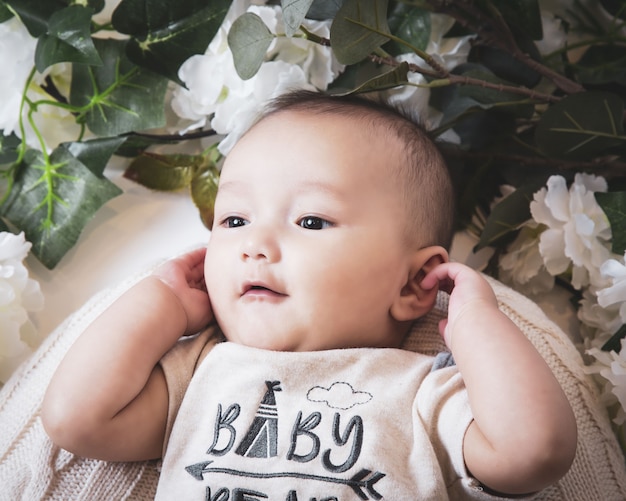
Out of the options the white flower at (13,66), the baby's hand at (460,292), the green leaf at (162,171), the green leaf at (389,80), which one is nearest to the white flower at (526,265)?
the baby's hand at (460,292)

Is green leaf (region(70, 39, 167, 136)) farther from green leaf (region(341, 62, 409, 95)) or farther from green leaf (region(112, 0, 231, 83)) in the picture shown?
green leaf (region(341, 62, 409, 95))

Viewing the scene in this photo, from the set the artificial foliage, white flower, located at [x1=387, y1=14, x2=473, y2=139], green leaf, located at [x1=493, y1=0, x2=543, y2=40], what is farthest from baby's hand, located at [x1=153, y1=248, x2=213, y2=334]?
green leaf, located at [x1=493, y1=0, x2=543, y2=40]

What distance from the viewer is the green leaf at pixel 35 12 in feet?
3.96

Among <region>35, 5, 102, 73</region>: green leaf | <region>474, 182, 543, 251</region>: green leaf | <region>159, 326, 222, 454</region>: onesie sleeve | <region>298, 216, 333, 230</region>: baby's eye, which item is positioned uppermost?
<region>35, 5, 102, 73</region>: green leaf

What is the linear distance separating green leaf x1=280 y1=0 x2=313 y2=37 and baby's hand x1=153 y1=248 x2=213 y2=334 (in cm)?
36

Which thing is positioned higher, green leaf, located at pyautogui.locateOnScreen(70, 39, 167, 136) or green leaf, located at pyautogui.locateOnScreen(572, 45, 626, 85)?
green leaf, located at pyautogui.locateOnScreen(70, 39, 167, 136)

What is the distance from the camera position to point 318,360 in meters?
0.93

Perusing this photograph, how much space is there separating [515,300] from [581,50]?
58cm

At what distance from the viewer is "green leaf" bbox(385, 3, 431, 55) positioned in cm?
123

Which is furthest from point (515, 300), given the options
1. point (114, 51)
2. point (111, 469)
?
point (114, 51)

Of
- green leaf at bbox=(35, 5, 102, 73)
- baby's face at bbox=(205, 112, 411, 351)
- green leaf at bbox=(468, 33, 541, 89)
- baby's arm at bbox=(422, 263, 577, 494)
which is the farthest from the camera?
green leaf at bbox=(468, 33, 541, 89)

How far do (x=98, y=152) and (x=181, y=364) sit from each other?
46 cm

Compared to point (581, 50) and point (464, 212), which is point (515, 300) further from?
point (581, 50)

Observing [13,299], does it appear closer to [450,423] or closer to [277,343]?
[277,343]
